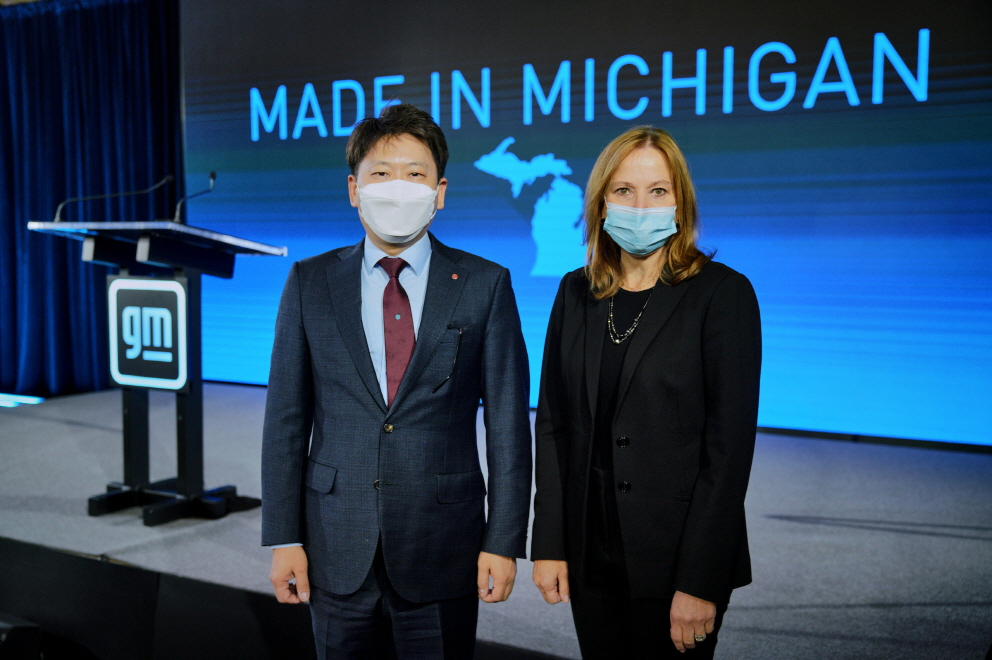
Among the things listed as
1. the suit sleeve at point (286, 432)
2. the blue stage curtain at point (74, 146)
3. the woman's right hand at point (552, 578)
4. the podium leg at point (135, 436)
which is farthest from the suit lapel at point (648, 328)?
the blue stage curtain at point (74, 146)

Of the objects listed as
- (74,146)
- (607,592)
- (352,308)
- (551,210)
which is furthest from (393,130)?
(74,146)

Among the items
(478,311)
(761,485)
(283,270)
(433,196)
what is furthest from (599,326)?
(283,270)

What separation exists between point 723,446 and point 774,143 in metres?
3.74

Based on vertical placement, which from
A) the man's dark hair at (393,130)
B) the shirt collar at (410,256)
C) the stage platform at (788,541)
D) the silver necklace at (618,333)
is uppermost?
the man's dark hair at (393,130)

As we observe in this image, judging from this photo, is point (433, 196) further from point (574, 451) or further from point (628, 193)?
point (574, 451)

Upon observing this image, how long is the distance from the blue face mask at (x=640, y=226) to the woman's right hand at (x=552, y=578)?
56 cm

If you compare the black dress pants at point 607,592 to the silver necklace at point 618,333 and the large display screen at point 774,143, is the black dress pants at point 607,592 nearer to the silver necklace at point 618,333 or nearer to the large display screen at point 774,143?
the silver necklace at point 618,333

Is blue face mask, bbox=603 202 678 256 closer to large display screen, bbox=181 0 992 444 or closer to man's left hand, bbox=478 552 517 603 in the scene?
man's left hand, bbox=478 552 517 603

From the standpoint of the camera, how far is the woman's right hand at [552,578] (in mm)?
1312

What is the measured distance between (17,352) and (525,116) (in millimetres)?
5064

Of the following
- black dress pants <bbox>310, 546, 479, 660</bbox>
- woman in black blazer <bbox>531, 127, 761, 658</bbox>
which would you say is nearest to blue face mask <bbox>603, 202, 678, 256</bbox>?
woman in black blazer <bbox>531, 127, 761, 658</bbox>

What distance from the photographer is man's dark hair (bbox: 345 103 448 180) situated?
53.3 inches

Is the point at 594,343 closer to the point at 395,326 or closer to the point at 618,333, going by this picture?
the point at 618,333

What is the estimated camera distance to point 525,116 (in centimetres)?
496
